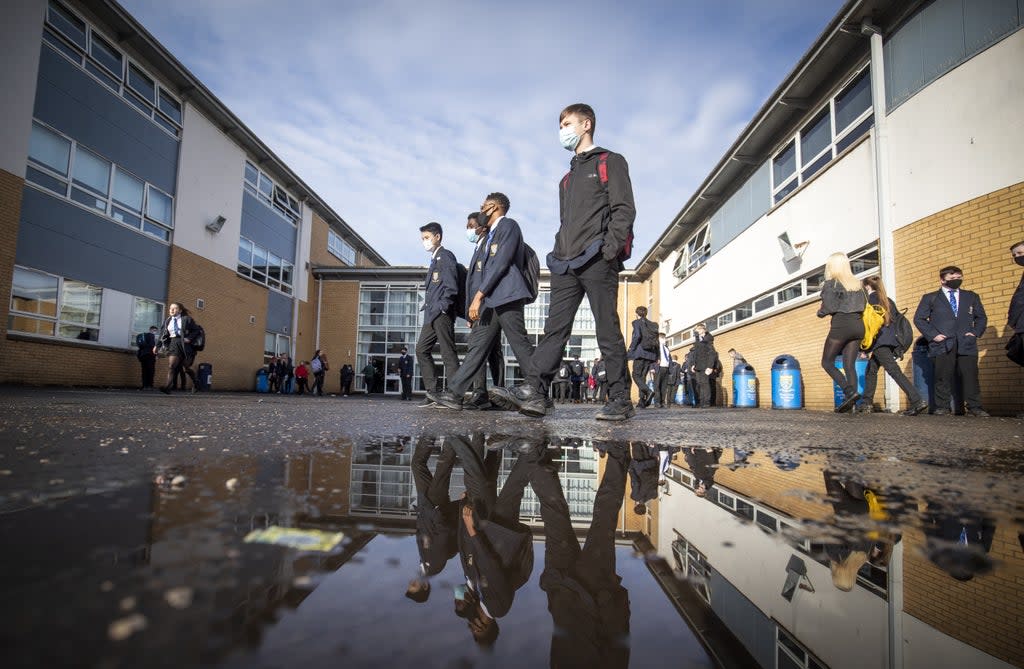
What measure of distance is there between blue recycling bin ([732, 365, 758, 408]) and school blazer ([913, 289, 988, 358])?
20.3 feet

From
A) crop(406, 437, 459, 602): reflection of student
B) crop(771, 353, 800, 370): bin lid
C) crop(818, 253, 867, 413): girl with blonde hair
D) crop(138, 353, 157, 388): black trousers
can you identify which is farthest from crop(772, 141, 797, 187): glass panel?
crop(138, 353, 157, 388): black trousers

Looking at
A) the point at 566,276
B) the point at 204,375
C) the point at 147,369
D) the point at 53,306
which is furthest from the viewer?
the point at 204,375

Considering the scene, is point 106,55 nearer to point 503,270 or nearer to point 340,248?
point 503,270

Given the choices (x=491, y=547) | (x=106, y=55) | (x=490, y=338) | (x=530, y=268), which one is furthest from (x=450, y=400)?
(x=106, y=55)

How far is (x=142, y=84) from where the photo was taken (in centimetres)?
1434

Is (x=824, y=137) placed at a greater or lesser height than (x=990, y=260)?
greater

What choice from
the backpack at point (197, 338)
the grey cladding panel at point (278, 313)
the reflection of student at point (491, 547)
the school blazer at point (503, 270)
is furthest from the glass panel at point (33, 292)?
the reflection of student at point (491, 547)

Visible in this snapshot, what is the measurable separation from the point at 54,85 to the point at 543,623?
1618cm

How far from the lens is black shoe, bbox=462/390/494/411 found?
4.68m

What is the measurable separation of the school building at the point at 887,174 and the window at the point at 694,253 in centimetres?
272

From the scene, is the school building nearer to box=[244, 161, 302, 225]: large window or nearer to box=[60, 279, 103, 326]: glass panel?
box=[60, 279, 103, 326]: glass panel

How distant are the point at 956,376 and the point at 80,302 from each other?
16.5 meters

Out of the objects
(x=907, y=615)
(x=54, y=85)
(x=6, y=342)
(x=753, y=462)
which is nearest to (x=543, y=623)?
(x=907, y=615)

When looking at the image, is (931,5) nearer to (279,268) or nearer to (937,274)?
(937,274)
